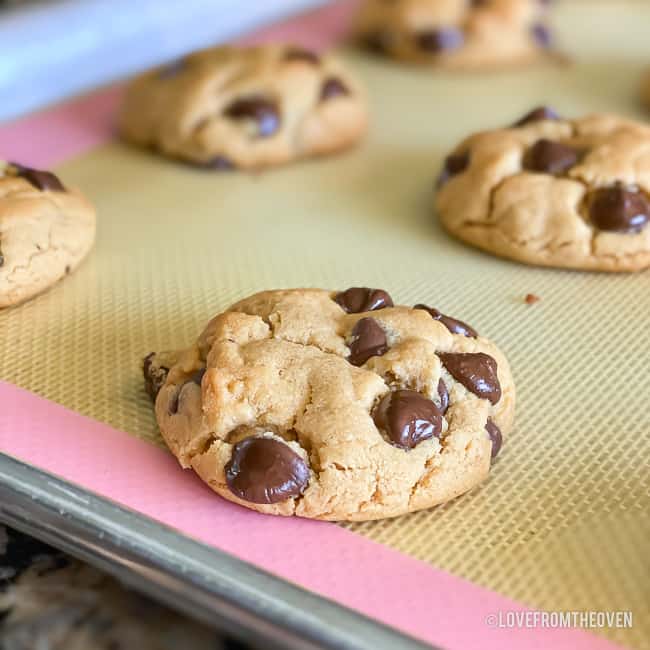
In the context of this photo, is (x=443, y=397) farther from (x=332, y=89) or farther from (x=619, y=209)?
(x=332, y=89)

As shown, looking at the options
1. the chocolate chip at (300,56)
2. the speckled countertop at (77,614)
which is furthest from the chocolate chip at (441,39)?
the speckled countertop at (77,614)

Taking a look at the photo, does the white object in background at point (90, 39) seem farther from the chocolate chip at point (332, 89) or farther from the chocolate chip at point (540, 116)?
the chocolate chip at point (540, 116)

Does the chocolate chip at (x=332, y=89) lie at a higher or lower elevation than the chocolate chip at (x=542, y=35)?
higher

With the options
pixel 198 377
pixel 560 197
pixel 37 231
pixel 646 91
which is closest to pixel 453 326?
pixel 198 377

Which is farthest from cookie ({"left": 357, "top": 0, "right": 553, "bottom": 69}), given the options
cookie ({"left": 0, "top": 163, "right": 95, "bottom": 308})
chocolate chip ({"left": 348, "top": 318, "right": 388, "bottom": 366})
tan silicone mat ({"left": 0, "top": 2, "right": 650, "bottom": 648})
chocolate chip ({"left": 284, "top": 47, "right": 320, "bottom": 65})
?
chocolate chip ({"left": 348, "top": 318, "right": 388, "bottom": 366})

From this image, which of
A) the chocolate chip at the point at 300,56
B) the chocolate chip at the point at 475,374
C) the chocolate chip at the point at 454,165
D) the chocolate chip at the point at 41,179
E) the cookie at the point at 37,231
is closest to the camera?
the chocolate chip at the point at 475,374

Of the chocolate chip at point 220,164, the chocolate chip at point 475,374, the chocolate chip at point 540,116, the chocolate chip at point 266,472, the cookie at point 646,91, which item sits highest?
the chocolate chip at point 540,116

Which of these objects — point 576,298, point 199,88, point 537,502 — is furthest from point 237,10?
point 537,502
